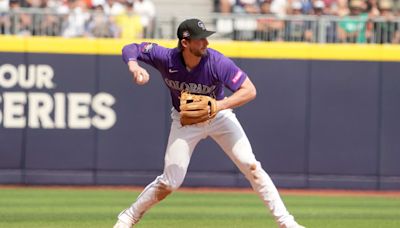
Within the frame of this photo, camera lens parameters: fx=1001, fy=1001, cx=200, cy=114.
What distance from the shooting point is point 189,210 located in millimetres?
11094

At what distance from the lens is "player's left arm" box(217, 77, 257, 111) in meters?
7.95

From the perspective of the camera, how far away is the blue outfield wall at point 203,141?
45.9 ft

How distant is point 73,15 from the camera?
46.5 feet

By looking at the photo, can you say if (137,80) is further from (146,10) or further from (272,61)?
(146,10)

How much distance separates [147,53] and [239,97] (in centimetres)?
95

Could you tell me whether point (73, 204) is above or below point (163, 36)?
below

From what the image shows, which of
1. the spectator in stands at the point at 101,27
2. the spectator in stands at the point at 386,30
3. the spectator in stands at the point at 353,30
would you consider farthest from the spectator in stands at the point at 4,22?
the spectator in stands at the point at 386,30

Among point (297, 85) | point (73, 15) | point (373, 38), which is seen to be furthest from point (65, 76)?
point (373, 38)

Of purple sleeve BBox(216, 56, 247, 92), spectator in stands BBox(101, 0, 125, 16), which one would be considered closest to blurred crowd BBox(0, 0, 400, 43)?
spectator in stands BBox(101, 0, 125, 16)

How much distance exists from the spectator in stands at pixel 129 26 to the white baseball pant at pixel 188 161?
6.22 metres

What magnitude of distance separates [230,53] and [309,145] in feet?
5.68

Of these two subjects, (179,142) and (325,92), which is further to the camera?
(325,92)

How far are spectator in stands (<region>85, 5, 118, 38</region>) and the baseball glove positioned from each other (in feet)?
21.2

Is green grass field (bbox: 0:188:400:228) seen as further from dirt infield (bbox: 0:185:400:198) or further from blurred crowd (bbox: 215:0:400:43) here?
blurred crowd (bbox: 215:0:400:43)
